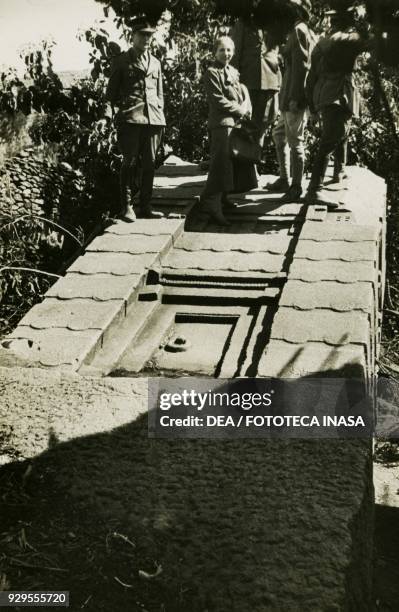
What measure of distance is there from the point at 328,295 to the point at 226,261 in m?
1.01

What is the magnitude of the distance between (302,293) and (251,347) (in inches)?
23.2

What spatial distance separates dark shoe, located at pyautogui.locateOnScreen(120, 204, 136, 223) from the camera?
6.58 metres

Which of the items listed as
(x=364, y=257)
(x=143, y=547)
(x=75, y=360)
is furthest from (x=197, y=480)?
(x=364, y=257)

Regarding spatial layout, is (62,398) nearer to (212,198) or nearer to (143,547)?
(143,547)

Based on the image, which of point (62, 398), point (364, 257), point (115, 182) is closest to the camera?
point (62, 398)

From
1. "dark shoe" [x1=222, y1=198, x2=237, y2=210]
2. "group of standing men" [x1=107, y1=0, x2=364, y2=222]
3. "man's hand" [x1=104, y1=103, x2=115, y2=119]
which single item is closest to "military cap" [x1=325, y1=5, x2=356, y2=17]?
"group of standing men" [x1=107, y1=0, x2=364, y2=222]

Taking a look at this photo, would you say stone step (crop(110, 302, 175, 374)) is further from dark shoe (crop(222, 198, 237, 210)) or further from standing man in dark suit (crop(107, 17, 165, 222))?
dark shoe (crop(222, 198, 237, 210))

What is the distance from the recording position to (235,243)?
20.3 ft

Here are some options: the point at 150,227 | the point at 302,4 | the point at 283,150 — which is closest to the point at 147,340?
the point at 150,227

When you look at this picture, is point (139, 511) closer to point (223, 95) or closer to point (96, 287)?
point (96, 287)

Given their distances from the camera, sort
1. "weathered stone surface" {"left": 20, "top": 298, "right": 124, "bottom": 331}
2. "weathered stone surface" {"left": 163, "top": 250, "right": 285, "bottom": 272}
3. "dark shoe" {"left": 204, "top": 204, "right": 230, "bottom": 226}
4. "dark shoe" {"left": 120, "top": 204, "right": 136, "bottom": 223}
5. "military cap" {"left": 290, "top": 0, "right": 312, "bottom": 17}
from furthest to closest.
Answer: "dark shoe" {"left": 204, "top": 204, "right": 230, "bottom": 226}
"dark shoe" {"left": 120, "top": 204, "right": 136, "bottom": 223}
"weathered stone surface" {"left": 163, "top": 250, "right": 285, "bottom": 272}
"weathered stone surface" {"left": 20, "top": 298, "right": 124, "bottom": 331}
"military cap" {"left": 290, "top": 0, "right": 312, "bottom": 17}

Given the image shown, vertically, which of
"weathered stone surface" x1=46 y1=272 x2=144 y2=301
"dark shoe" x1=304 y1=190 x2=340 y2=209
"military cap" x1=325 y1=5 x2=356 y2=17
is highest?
"military cap" x1=325 y1=5 x2=356 y2=17

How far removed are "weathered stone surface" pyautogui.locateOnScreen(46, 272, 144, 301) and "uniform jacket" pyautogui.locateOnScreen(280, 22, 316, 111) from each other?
8.63 ft

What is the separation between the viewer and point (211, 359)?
488cm
